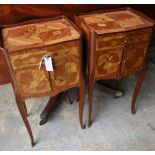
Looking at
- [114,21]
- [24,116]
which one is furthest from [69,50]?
[24,116]

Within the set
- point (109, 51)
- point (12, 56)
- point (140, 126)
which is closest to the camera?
point (12, 56)

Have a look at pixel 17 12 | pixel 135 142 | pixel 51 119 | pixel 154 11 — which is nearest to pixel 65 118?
pixel 51 119

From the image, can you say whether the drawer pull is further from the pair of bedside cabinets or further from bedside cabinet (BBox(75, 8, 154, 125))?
bedside cabinet (BBox(75, 8, 154, 125))

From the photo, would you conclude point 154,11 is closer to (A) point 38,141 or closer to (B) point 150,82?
(B) point 150,82

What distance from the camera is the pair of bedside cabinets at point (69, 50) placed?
96cm

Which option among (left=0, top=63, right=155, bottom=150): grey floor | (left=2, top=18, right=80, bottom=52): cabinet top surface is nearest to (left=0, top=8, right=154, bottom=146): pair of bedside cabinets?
(left=2, top=18, right=80, bottom=52): cabinet top surface

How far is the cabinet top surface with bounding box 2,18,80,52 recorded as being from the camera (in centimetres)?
95

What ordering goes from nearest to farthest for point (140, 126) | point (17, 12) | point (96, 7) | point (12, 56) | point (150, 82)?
point (12, 56) → point (17, 12) → point (96, 7) → point (140, 126) → point (150, 82)

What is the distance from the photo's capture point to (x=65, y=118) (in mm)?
1516

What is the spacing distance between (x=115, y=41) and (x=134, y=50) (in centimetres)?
15

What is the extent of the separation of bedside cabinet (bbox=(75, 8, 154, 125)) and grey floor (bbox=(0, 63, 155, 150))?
38cm

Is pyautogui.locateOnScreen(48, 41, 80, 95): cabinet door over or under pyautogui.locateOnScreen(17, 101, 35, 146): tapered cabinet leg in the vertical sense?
over

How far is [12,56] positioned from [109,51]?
0.48 m

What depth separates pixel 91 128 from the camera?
1440 mm
